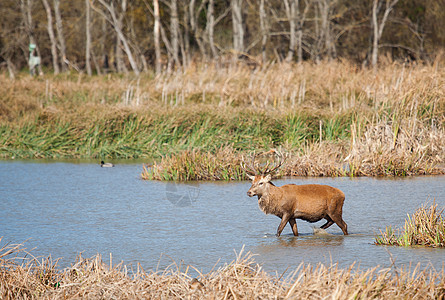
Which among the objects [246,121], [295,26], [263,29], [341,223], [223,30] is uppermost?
[223,30]

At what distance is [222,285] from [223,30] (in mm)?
50220

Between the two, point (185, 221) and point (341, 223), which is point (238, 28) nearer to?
point (185, 221)

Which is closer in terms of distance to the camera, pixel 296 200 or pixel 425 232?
pixel 425 232

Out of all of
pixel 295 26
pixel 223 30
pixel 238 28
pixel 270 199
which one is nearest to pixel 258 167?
pixel 270 199

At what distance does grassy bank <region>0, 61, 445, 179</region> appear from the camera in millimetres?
14656

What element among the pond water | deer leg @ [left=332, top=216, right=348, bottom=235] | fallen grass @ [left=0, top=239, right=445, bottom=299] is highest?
fallen grass @ [left=0, top=239, right=445, bottom=299]

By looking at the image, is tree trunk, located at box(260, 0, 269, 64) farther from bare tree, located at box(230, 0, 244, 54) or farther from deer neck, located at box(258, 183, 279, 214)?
deer neck, located at box(258, 183, 279, 214)

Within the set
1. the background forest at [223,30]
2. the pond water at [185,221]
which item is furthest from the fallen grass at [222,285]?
the background forest at [223,30]

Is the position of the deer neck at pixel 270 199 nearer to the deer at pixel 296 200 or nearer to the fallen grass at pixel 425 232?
the deer at pixel 296 200

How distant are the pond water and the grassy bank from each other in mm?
856

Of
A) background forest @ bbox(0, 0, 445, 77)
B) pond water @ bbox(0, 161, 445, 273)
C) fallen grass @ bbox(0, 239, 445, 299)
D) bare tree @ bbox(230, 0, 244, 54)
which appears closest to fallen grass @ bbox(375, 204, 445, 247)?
pond water @ bbox(0, 161, 445, 273)

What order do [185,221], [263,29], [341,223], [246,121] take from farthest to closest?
[263,29] → [246,121] → [185,221] → [341,223]

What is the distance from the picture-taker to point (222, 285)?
5375 mm

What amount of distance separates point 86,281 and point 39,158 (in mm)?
13925
